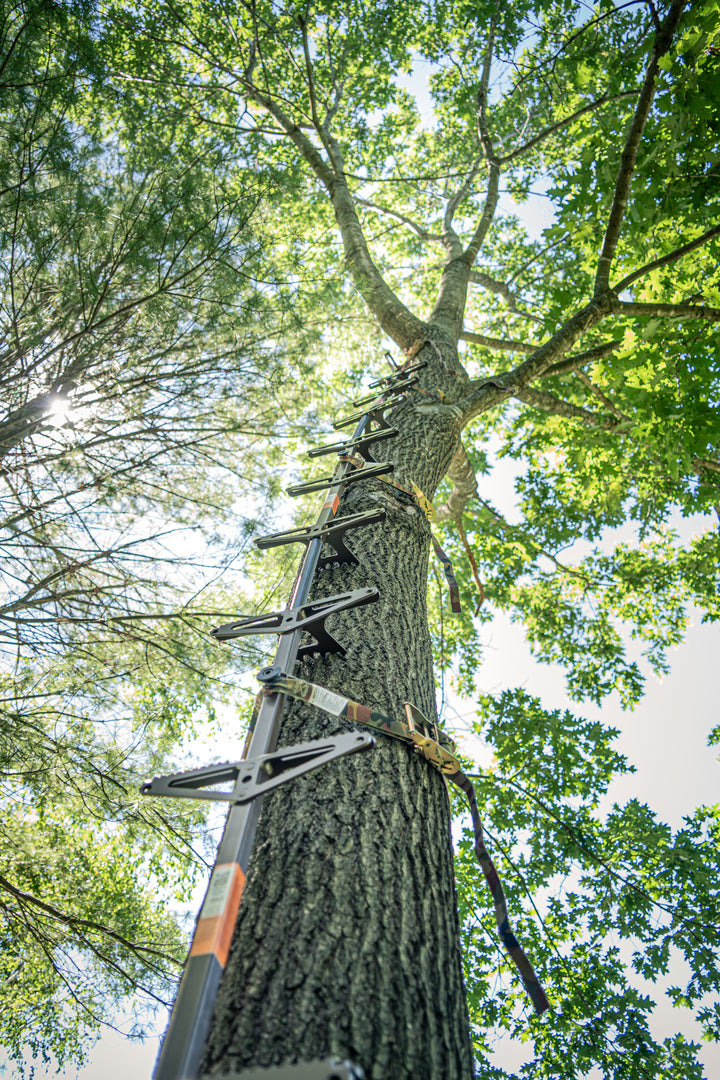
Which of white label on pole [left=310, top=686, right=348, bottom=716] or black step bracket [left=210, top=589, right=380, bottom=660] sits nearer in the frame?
white label on pole [left=310, top=686, right=348, bottom=716]

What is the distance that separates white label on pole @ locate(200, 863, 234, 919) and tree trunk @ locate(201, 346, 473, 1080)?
0.56ft

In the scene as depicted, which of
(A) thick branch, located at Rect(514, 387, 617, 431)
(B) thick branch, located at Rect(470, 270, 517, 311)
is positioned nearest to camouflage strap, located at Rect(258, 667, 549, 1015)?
(A) thick branch, located at Rect(514, 387, 617, 431)

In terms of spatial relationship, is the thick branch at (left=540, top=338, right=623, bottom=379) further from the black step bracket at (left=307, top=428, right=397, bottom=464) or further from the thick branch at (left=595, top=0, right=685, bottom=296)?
the black step bracket at (left=307, top=428, right=397, bottom=464)

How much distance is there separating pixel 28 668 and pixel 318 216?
7.16 m

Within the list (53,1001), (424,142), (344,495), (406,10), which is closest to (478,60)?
(406,10)

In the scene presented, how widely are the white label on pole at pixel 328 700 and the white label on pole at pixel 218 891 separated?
40cm

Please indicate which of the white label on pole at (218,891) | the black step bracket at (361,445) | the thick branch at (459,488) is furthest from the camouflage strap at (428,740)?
the thick branch at (459,488)

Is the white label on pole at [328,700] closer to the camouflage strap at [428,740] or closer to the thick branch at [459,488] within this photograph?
the camouflage strap at [428,740]

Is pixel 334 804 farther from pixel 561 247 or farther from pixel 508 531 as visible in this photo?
pixel 561 247

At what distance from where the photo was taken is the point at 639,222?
10.7ft

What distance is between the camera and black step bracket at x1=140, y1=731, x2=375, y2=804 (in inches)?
44.1

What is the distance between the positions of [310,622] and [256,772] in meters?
0.52

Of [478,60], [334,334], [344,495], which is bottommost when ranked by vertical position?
[344,495]

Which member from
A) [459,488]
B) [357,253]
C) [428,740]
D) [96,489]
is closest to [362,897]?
[428,740]
